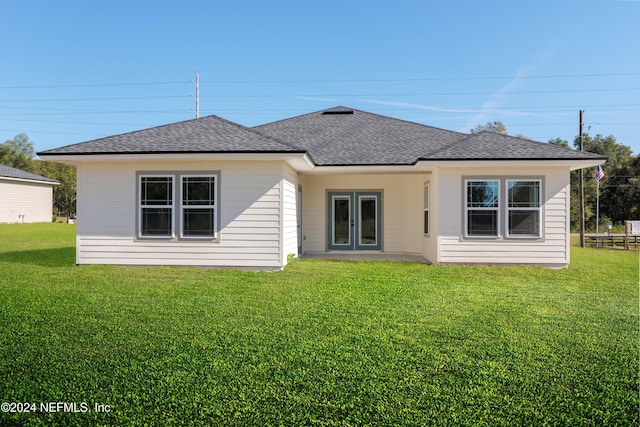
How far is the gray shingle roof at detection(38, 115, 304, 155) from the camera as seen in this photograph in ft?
33.3

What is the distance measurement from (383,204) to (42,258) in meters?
10.6

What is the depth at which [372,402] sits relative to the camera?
3.32 metres

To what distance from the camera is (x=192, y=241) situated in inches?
420

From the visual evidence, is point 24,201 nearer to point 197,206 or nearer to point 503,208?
point 197,206

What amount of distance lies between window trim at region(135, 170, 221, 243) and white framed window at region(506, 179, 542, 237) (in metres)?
7.47

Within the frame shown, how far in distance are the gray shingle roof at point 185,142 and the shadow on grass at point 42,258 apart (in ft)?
10.1

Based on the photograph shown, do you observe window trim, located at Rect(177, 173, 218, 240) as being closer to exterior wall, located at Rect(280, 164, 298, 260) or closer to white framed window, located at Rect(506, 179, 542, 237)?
exterior wall, located at Rect(280, 164, 298, 260)

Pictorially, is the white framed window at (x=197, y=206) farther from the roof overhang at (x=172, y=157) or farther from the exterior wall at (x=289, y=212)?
the exterior wall at (x=289, y=212)

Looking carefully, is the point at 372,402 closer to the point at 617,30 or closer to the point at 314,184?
the point at 617,30

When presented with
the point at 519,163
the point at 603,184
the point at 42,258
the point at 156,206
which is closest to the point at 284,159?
the point at 156,206

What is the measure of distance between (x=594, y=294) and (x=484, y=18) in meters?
9.43

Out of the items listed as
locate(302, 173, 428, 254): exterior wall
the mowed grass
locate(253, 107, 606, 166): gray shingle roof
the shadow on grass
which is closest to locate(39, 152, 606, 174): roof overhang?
locate(253, 107, 606, 166): gray shingle roof

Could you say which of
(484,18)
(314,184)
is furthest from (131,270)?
(484,18)

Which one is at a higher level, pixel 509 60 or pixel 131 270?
pixel 509 60
